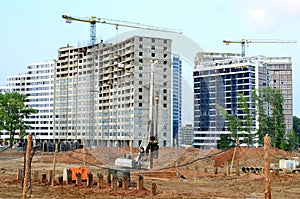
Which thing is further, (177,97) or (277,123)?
(277,123)

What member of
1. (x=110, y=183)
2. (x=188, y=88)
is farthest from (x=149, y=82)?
(x=110, y=183)

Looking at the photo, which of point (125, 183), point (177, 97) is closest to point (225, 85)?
point (125, 183)

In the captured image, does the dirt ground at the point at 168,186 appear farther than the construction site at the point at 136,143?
Yes

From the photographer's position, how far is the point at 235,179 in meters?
21.3

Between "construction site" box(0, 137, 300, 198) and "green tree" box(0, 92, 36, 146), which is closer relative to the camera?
"construction site" box(0, 137, 300, 198)

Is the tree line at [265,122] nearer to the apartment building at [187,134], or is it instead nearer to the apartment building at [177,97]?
the apartment building at [187,134]

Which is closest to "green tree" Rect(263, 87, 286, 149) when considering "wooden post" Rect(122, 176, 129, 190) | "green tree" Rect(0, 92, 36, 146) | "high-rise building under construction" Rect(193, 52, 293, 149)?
"high-rise building under construction" Rect(193, 52, 293, 149)

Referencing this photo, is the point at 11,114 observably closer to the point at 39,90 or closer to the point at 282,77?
the point at 39,90

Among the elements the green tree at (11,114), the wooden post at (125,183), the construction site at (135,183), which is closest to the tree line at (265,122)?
the green tree at (11,114)

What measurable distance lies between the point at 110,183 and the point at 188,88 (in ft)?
22.2

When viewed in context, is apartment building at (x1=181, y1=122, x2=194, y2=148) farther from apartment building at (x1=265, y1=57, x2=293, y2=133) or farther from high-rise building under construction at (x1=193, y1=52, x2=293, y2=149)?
apartment building at (x1=265, y1=57, x2=293, y2=133)

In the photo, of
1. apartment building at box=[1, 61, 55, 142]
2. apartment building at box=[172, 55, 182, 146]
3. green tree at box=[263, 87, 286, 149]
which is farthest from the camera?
apartment building at box=[1, 61, 55, 142]

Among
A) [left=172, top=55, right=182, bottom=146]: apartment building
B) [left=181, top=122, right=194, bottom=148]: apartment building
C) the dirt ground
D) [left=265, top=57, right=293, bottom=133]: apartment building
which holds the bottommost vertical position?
the dirt ground

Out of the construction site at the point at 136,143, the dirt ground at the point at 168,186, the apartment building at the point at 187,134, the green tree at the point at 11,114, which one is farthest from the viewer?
the green tree at the point at 11,114
